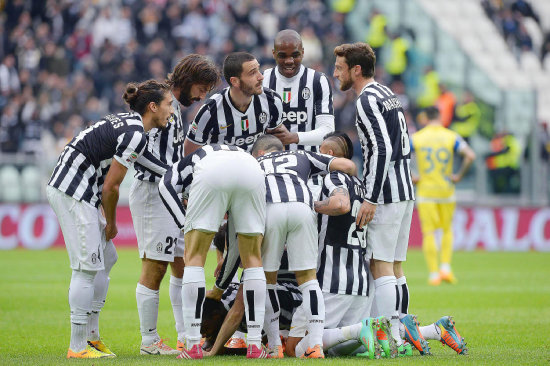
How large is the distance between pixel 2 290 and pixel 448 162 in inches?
282

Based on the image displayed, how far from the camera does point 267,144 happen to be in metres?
7.66

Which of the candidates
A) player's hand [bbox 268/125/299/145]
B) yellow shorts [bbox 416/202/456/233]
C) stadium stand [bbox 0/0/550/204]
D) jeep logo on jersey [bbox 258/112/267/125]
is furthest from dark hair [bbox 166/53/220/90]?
stadium stand [bbox 0/0/550/204]

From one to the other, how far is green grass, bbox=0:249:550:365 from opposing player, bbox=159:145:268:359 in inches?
12.6

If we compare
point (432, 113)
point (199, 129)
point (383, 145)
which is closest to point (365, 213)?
point (383, 145)

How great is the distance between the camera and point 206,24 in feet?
80.9

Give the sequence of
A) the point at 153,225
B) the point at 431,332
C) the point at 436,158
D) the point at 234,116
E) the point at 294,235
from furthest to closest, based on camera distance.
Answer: the point at 436,158
the point at 234,116
the point at 153,225
the point at 431,332
the point at 294,235

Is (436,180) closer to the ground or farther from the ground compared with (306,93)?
closer to the ground

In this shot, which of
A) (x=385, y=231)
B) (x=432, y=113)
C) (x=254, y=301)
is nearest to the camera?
(x=254, y=301)

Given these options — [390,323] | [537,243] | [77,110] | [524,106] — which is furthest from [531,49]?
[390,323]

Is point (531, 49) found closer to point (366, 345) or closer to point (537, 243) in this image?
point (537, 243)

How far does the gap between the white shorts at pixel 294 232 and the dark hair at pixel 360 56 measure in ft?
4.80

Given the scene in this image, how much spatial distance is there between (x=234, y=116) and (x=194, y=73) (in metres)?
0.65

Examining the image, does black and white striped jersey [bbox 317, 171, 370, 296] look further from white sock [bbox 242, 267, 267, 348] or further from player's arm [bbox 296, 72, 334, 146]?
player's arm [bbox 296, 72, 334, 146]

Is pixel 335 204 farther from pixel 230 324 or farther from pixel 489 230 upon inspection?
pixel 489 230
